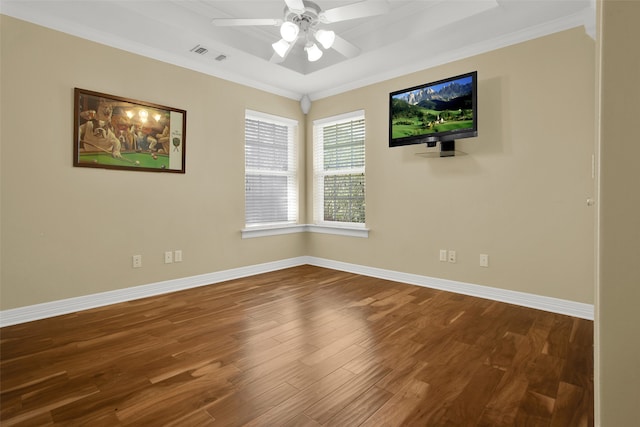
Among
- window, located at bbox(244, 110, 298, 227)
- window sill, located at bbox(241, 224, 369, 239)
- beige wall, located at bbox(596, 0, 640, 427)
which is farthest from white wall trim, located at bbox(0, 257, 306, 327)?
beige wall, located at bbox(596, 0, 640, 427)

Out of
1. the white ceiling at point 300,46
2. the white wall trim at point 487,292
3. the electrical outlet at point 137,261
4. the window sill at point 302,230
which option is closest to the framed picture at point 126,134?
the white ceiling at point 300,46

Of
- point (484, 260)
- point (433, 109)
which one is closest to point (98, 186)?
point (433, 109)

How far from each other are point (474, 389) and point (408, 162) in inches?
102

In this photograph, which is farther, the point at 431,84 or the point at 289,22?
the point at 431,84

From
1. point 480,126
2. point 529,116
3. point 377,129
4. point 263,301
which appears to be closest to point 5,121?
point 263,301

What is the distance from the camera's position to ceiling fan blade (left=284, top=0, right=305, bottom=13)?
87.9 inches

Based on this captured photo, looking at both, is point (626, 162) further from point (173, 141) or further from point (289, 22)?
point (173, 141)

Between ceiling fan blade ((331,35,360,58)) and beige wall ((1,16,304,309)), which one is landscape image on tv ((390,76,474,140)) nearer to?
ceiling fan blade ((331,35,360,58))

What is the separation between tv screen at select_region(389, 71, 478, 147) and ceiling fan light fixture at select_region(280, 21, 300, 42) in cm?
155

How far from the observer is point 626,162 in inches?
25.8

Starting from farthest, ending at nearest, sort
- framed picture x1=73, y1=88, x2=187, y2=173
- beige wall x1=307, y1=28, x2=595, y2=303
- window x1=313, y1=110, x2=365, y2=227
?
window x1=313, y1=110, x2=365, y2=227 → framed picture x1=73, y1=88, x2=187, y2=173 → beige wall x1=307, y1=28, x2=595, y2=303

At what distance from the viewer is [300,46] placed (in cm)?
377

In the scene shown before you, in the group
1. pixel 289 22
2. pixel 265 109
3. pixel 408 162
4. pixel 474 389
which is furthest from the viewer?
pixel 265 109

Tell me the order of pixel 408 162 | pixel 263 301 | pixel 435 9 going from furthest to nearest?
pixel 408 162
pixel 263 301
pixel 435 9
